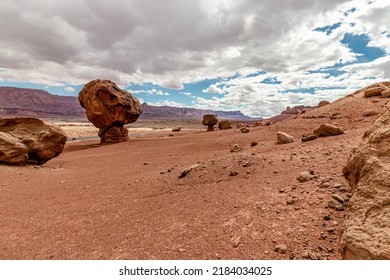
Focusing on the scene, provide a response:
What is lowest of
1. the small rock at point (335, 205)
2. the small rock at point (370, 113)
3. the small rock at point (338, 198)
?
the small rock at point (335, 205)

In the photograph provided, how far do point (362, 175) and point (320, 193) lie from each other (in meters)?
1.41

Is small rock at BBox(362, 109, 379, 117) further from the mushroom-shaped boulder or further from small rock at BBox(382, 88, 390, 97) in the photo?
the mushroom-shaped boulder

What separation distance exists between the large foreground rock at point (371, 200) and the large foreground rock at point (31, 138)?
15.3 meters

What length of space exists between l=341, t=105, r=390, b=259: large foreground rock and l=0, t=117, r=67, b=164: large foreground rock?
15.3 m

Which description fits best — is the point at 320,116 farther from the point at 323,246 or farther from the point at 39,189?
the point at 39,189

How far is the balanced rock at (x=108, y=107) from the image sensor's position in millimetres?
29984

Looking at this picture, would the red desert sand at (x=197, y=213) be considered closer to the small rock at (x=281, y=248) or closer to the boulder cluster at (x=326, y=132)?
the small rock at (x=281, y=248)

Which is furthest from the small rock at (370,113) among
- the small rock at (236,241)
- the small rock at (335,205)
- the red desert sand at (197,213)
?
the small rock at (236,241)

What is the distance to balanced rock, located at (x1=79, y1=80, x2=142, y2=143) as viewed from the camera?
2998 centimetres

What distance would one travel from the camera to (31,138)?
14.1 meters

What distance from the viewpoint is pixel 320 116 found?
19.8 metres

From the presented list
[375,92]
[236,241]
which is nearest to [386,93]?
[375,92]

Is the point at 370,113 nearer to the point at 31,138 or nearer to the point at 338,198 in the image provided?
the point at 338,198
